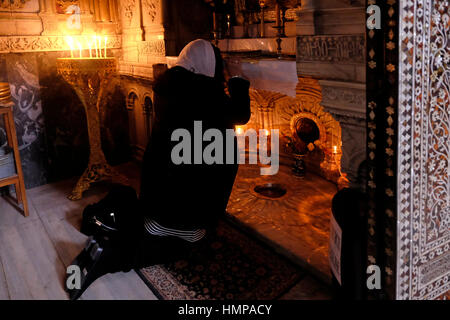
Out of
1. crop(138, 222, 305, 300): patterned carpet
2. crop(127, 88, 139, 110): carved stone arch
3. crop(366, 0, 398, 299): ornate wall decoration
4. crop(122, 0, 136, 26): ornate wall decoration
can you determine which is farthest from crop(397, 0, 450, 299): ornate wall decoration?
crop(127, 88, 139, 110): carved stone arch

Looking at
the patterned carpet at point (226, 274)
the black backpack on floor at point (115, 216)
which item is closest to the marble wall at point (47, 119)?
the black backpack on floor at point (115, 216)

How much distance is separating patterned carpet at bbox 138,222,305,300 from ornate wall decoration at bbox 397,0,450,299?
0.76 m

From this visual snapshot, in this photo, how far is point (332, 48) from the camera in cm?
193

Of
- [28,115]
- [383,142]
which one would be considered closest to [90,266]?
[383,142]

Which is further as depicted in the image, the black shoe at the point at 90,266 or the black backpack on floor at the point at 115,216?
the black backpack on floor at the point at 115,216

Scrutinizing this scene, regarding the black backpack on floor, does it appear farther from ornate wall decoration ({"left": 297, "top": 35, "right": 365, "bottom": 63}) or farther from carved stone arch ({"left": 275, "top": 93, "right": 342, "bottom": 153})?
carved stone arch ({"left": 275, "top": 93, "right": 342, "bottom": 153})

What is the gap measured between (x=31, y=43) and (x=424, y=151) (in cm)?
356

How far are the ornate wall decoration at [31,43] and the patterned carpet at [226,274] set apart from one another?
252 centimetres

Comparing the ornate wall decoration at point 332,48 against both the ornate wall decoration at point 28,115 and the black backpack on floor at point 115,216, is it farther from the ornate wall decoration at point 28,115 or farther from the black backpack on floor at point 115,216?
the ornate wall decoration at point 28,115

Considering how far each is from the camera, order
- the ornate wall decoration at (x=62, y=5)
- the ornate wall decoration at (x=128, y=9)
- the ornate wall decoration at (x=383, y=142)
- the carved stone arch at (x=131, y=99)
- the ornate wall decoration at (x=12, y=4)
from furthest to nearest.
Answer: the carved stone arch at (x=131, y=99) < the ornate wall decoration at (x=128, y=9) < the ornate wall decoration at (x=62, y=5) < the ornate wall decoration at (x=12, y=4) < the ornate wall decoration at (x=383, y=142)

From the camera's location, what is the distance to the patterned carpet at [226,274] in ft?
7.27

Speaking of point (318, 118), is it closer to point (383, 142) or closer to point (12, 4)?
point (383, 142)

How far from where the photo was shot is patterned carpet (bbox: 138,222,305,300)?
221 centimetres

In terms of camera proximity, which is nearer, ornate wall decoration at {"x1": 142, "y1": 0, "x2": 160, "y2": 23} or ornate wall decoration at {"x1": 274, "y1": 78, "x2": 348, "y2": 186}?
ornate wall decoration at {"x1": 274, "y1": 78, "x2": 348, "y2": 186}
